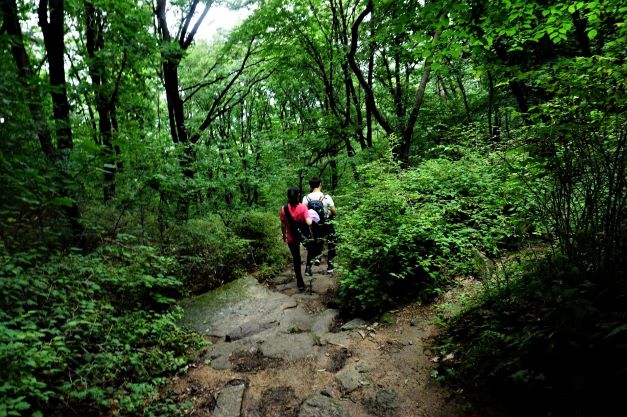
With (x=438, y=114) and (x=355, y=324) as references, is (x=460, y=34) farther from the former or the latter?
(x=438, y=114)

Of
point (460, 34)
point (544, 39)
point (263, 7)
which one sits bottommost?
point (460, 34)

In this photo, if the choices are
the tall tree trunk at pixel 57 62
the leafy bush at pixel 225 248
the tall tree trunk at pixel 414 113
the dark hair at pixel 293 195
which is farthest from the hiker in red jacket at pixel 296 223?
the tall tree trunk at pixel 414 113

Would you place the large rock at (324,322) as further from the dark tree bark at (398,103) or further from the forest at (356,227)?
the dark tree bark at (398,103)

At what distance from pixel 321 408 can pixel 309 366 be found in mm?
879

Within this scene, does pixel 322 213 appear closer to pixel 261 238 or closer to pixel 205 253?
pixel 261 238

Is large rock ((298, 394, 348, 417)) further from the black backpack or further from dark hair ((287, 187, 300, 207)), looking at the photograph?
the black backpack

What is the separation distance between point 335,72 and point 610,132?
12977 millimetres

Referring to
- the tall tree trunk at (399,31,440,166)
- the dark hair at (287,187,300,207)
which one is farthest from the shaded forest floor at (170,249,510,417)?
the tall tree trunk at (399,31,440,166)

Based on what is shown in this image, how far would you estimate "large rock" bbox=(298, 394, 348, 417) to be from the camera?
3213 mm

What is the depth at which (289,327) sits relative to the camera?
5.36 meters

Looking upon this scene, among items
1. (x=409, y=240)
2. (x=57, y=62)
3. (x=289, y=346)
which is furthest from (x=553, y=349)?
(x=57, y=62)

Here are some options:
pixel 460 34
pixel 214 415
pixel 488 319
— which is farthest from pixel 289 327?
pixel 460 34

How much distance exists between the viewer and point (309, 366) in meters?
4.16

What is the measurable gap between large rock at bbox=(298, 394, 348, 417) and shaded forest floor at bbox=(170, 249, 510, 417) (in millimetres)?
10
